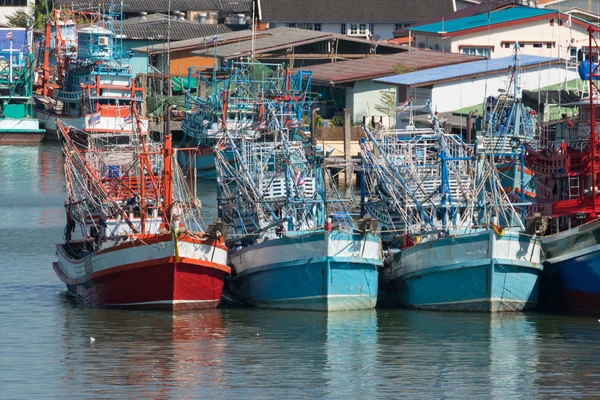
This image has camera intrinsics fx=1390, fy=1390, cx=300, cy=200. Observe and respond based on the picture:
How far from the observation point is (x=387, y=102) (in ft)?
247

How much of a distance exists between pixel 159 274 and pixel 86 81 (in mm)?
58314

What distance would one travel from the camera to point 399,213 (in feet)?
124

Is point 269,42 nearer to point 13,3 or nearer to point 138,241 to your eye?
point 13,3

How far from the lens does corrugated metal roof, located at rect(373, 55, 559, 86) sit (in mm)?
67375

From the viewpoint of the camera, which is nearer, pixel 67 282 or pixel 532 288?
pixel 532 288

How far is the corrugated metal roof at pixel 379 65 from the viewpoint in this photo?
245 ft

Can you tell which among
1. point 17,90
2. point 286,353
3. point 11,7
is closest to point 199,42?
point 17,90

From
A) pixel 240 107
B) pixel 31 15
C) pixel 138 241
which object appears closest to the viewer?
pixel 138 241

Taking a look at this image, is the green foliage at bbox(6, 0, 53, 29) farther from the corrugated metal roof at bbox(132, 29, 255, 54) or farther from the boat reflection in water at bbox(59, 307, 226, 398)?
the boat reflection in water at bbox(59, 307, 226, 398)

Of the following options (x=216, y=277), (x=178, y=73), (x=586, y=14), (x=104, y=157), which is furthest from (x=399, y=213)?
(x=178, y=73)

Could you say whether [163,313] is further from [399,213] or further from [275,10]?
[275,10]

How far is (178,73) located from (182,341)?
67352 millimetres

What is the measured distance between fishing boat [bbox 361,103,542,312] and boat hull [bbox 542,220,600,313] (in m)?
0.69

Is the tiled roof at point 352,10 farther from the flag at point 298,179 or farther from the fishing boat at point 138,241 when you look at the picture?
the flag at point 298,179
